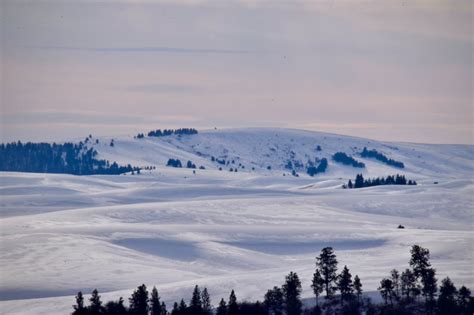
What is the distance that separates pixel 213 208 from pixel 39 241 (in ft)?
154

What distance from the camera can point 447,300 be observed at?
75188 millimetres

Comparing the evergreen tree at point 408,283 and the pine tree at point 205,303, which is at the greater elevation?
the evergreen tree at point 408,283

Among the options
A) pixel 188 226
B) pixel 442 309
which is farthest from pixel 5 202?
pixel 442 309

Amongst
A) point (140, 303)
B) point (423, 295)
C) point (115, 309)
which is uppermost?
point (423, 295)

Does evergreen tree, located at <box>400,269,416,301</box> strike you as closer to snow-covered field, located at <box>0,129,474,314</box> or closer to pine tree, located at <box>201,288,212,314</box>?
snow-covered field, located at <box>0,129,474,314</box>

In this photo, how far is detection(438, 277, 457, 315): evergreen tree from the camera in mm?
74500

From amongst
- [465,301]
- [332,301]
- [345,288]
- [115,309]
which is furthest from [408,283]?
[115,309]

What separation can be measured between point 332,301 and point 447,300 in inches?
399

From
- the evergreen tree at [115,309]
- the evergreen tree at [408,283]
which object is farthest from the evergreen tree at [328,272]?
the evergreen tree at [115,309]

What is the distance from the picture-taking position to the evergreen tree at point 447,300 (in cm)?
7450

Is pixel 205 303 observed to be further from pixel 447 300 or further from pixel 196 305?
pixel 447 300

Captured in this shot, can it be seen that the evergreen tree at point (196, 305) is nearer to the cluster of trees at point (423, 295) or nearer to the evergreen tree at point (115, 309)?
the evergreen tree at point (115, 309)

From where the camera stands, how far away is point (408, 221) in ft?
530

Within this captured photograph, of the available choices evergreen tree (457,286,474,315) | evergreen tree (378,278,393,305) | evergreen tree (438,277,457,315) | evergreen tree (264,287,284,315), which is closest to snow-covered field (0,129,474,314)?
evergreen tree (378,278,393,305)
